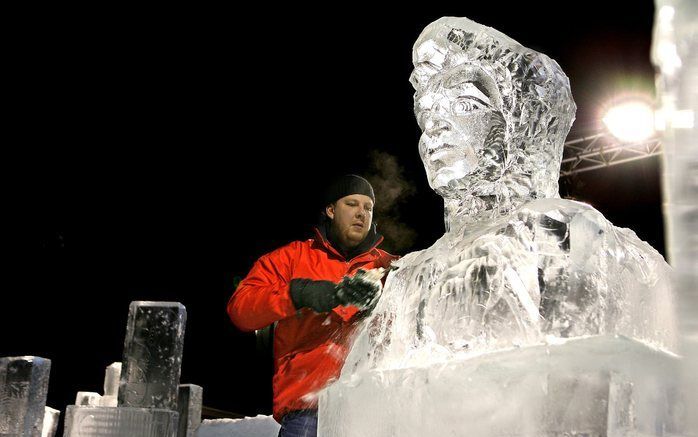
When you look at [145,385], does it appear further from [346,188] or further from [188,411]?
[346,188]

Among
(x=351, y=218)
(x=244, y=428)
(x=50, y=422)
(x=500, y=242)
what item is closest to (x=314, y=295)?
(x=351, y=218)

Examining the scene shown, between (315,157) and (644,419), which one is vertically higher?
(315,157)

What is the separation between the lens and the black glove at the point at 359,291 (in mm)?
2385

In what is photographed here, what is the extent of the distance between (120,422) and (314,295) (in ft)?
5.83

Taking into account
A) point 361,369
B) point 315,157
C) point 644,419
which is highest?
point 315,157

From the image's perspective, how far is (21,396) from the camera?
4.79 metres

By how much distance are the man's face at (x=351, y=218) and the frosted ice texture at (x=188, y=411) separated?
6.65 feet

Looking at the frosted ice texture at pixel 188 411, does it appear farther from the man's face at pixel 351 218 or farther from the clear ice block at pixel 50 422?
the clear ice block at pixel 50 422

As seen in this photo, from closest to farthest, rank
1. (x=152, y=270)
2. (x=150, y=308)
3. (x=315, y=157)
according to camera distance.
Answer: (x=150, y=308)
(x=315, y=157)
(x=152, y=270)

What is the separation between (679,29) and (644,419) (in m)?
0.70

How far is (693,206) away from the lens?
2.71 ft

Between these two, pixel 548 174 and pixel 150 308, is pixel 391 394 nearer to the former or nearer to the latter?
pixel 548 174

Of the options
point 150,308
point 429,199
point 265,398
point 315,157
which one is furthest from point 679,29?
point 265,398

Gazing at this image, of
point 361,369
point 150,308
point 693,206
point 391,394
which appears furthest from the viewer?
point 150,308
